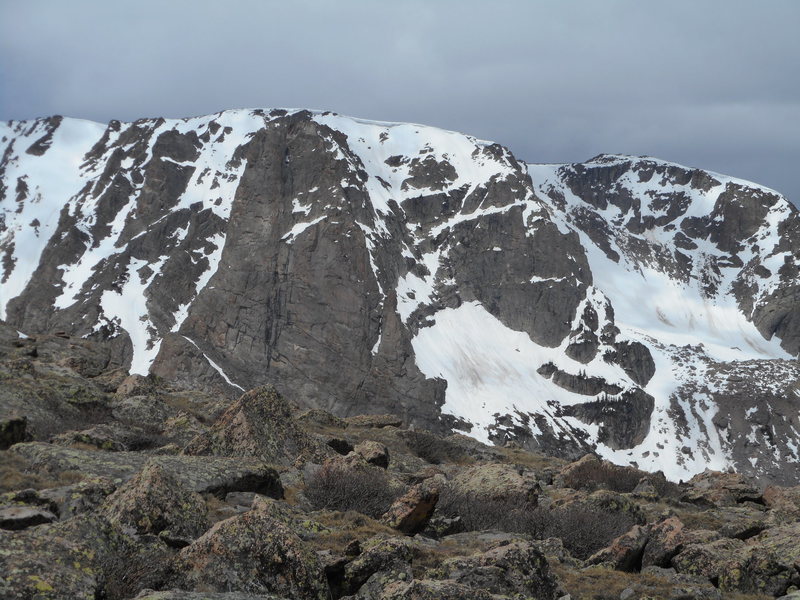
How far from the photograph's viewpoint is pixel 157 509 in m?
11.9

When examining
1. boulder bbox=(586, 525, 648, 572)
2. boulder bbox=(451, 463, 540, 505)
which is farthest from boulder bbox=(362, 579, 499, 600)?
boulder bbox=(451, 463, 540, 505)

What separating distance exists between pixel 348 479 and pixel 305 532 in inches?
174

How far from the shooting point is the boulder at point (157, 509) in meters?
11.5

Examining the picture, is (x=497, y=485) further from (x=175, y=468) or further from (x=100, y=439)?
(x=100, y=439)

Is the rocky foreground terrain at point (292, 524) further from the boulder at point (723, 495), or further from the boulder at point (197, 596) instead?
the boulder at point (723, 495)

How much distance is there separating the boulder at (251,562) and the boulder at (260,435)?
1054 centimetres

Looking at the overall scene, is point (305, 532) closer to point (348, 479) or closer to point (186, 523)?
point (186, 523)

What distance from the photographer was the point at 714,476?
136 ft

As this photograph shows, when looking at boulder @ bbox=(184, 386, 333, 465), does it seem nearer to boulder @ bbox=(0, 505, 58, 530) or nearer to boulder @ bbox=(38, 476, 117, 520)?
boulder @ bbox=(38, 476, 117, 520)

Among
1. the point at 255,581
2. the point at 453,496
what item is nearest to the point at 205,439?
the point at 453,496

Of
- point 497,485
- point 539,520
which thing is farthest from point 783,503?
point 539,520

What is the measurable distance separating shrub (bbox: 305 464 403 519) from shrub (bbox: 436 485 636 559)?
139cm

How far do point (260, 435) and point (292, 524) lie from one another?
881 centimetres

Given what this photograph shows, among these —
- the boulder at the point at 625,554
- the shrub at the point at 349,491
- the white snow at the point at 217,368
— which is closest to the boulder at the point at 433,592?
the boulder at the point at 625,554
